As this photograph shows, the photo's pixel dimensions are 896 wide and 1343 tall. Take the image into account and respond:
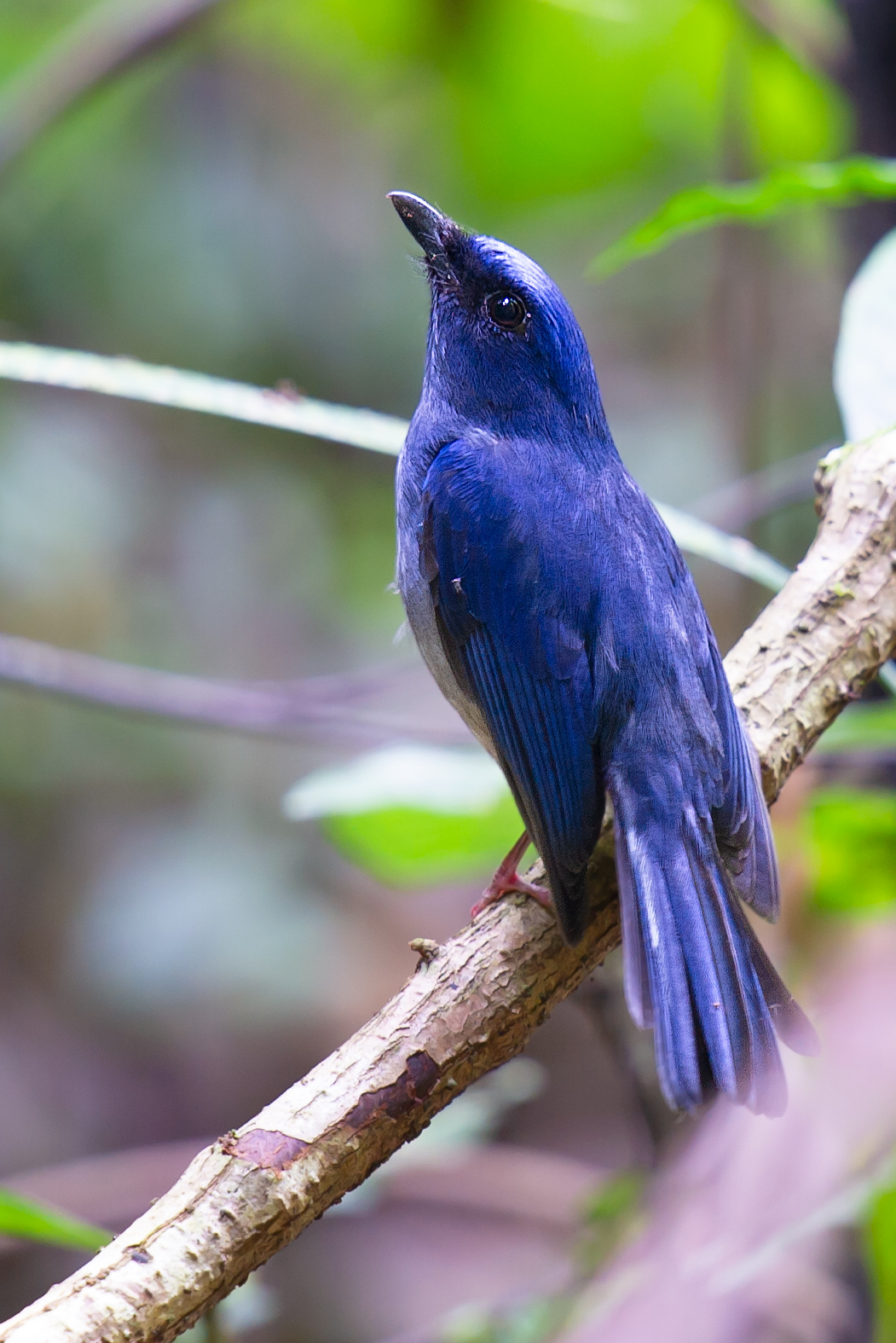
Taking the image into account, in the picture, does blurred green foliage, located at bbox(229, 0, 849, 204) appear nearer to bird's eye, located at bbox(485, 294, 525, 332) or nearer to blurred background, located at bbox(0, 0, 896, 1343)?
blurred background, located at bbox(0, 0, 896, 1343)

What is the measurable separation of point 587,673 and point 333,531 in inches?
168

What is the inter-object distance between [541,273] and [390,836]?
126 centimetres

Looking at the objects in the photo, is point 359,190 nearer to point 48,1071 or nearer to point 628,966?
point 48,1071

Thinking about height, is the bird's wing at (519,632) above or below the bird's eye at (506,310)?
below

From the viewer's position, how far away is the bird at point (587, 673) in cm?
203

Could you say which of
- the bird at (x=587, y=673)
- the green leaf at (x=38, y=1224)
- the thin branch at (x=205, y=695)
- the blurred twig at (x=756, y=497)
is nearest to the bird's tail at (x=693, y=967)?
the bird at (x=587, y=673)

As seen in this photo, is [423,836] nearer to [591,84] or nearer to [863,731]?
[863,731]

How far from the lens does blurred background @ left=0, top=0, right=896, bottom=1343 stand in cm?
340

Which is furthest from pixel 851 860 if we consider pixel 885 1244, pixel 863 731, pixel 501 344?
pixel 501 344

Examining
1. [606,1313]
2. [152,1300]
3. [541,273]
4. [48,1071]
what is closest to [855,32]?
[541,273]

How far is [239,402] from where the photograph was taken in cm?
258

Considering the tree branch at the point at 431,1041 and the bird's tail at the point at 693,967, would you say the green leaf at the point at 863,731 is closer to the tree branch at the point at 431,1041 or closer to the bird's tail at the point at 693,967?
the tree branch at the point at 431,1041

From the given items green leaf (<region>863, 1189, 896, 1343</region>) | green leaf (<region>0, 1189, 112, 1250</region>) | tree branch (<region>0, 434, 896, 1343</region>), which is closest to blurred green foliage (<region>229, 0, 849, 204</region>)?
tree branch (<region>0, 434, 896, 1343</region>)

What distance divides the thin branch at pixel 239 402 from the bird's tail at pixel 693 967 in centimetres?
61
